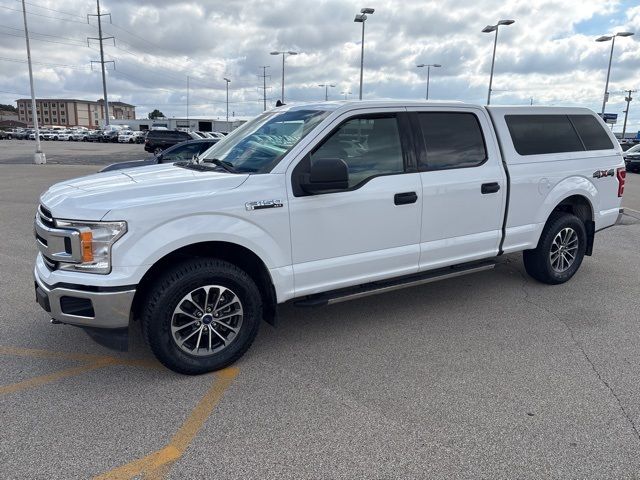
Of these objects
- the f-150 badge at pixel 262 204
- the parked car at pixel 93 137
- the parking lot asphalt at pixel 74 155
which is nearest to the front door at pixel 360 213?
the f-150 badge at pixel 262 204

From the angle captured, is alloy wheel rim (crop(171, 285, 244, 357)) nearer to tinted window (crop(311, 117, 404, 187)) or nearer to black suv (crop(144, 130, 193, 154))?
tinted window (crop(311, 117, 404, 187))

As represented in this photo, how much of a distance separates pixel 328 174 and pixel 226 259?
1.00 metres

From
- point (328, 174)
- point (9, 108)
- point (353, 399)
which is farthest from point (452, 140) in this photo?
point (9, 108)

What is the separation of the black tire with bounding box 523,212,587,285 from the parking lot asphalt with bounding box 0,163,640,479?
1.80 feet

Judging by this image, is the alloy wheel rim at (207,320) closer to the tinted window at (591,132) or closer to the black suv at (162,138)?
the tinted window at (591,132)

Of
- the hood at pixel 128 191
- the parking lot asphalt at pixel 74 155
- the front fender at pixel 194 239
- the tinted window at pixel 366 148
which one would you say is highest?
the tinted window at pixel 366 148

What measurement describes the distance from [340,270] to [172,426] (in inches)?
67.5

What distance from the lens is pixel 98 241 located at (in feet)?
10.5

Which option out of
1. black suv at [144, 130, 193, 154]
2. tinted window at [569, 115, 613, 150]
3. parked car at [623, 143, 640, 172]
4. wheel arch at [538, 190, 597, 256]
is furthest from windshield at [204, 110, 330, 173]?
black suv at [144, 130, 193, 154]

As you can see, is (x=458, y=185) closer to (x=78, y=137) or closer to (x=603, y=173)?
(x=603, y=173)

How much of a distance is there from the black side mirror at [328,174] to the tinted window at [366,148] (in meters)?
0.29

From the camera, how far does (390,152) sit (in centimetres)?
429

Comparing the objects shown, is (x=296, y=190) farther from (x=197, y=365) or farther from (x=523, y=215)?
(x=523, y=215)

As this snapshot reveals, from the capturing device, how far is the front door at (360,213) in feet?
12.6
